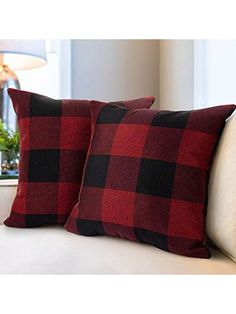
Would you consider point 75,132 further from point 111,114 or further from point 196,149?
point 196,149

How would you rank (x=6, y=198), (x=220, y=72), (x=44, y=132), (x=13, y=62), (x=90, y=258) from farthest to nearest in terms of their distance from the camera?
(x=13, y=62) < (x=220, y=72) < (x=6, y=198) < (x=44, y=132) < (x=90, y=258)

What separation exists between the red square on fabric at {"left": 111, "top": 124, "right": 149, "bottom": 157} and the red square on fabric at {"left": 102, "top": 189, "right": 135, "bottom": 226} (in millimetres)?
112

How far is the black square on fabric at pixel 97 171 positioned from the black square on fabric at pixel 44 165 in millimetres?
151

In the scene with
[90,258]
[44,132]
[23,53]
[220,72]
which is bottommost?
[90,258]

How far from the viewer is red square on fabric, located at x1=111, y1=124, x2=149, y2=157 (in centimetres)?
105

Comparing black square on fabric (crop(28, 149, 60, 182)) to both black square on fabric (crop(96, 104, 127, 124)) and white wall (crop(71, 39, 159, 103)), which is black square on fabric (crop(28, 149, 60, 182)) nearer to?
black square on fabric (crop(96, 104, 127, 124))

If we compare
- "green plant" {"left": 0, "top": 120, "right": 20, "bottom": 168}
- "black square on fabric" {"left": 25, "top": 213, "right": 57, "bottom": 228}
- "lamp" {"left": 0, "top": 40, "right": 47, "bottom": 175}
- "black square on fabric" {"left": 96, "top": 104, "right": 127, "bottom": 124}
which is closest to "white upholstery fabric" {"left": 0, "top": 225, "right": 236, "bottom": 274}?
"black square on fabric" {"left": 25, "top": 213, "right": 57, "bottom": 228}

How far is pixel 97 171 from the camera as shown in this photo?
43.8 inches

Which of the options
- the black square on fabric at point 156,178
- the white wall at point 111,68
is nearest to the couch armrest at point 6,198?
the black square on fabric at point 156,178

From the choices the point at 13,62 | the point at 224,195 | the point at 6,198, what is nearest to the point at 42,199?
the point at 6,198

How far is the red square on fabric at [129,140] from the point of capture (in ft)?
3.45

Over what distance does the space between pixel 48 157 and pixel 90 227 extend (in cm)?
30
